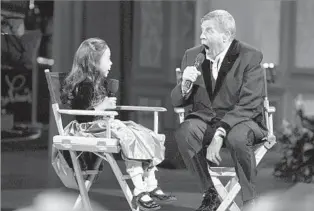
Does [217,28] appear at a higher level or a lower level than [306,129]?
higher

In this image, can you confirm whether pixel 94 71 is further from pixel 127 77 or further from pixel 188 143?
pixel 188 143

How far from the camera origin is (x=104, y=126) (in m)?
4.26

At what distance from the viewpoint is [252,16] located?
4.24 m

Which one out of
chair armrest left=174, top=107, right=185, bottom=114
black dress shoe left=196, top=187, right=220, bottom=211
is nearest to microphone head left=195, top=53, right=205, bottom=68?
chair armrest left=174, top=107, right=185, bottom=114

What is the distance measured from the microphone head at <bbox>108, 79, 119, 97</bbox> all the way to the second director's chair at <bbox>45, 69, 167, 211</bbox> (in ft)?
0.31

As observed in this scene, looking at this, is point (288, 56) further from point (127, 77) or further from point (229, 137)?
point (127, 77)

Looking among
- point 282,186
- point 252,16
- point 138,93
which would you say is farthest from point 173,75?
point 282,186

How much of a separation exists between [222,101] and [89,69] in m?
0.76

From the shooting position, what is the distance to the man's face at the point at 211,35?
13.2 ft

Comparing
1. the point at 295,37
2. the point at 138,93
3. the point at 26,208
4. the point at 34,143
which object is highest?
the point at 295,37

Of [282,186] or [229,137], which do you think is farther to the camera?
[282,186]

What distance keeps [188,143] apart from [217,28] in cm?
62

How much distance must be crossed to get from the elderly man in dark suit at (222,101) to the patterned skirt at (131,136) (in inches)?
6.0

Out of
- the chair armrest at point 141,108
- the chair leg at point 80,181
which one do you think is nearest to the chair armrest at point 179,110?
the chair armrest at point 141,108
